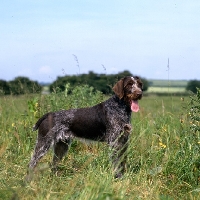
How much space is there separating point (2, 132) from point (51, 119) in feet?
7.93

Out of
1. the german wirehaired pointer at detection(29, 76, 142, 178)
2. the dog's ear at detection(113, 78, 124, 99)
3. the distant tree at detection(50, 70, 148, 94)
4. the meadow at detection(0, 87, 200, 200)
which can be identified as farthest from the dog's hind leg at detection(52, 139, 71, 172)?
the distant tree at detection(50, 70, 148, 94)

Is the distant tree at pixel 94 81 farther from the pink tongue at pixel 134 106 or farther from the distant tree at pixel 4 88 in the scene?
the pink tongue at pixel 134 106

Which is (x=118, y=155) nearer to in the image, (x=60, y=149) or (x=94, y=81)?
(x=60, y=149)

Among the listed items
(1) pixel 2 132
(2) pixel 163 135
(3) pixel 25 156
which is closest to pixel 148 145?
(2) pixel 163 135

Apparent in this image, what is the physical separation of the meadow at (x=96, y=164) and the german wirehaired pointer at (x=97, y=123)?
255 millimetres

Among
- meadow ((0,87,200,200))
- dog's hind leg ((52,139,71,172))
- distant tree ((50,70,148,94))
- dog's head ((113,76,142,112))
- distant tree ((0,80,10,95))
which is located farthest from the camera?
distant tree ((0,80,10,95))

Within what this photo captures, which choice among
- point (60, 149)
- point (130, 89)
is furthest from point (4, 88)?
point (130, 89)

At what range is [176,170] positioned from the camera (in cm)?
689

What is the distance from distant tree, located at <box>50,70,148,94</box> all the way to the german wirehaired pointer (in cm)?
201

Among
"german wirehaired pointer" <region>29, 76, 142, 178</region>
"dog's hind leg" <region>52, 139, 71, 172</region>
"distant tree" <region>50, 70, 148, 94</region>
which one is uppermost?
"distant tree" <region>50, 70, 148, 94</region>

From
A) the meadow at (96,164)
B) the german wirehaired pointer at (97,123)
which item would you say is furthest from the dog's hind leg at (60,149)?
the meadow at (96,164)

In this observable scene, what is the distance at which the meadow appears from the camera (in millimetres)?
5371

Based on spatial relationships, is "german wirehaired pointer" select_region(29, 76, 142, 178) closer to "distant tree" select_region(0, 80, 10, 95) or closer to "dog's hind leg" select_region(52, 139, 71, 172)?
"dog's hind leg" select_region(52, 139, 71, 172)

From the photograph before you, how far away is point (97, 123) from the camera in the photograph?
786 centimetres
